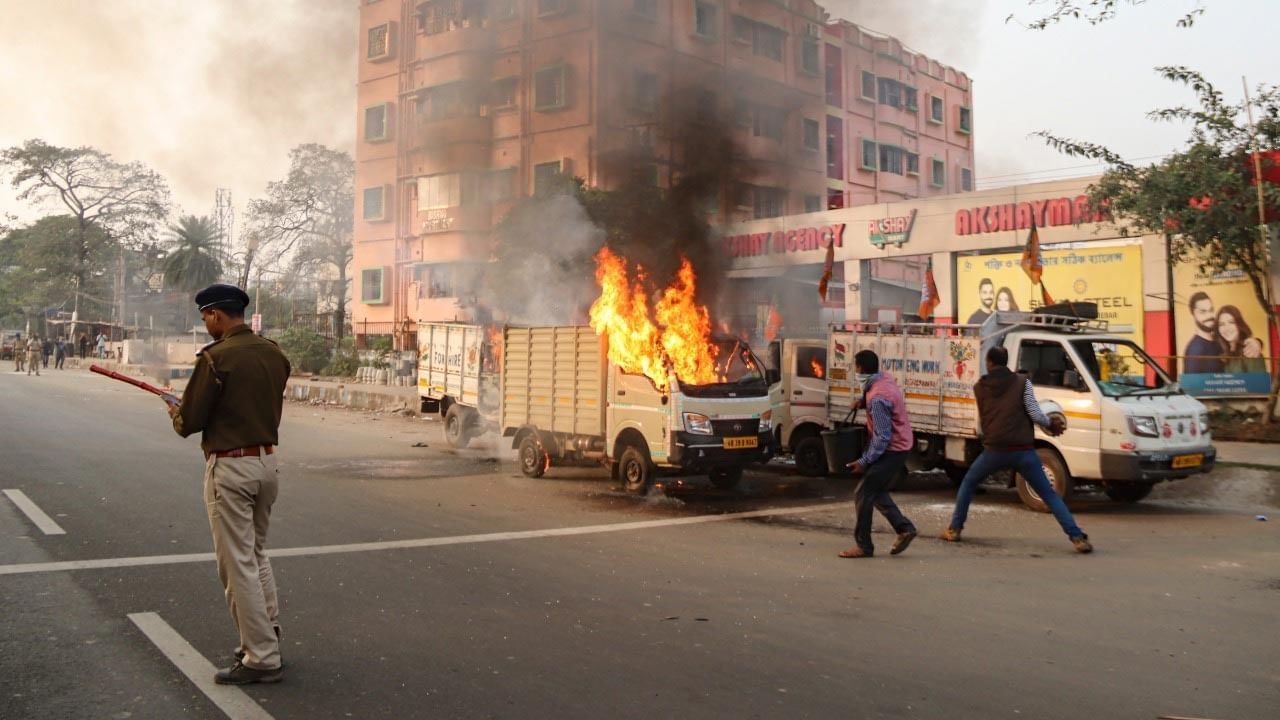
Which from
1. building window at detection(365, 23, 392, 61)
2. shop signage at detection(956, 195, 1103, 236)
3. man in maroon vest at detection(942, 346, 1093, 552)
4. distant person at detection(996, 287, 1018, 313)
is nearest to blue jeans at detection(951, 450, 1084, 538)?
man in maroon vest at detection(942, 346, 1093, 552)

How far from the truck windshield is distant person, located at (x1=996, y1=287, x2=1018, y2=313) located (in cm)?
989

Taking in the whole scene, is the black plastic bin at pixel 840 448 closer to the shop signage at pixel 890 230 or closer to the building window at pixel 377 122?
the shop signage at pixel 890 230

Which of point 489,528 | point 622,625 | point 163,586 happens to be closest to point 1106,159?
point 489,528

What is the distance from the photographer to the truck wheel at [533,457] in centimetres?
1277

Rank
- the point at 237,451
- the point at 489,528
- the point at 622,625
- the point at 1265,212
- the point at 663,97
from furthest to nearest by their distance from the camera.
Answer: the point at 663,97
the point at 1265,212
the point at 489,528
the point at 622,625
the point at 237,451

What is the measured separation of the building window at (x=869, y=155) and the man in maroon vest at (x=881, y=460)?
34.5 metres

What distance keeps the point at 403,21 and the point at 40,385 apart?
17.5 meters

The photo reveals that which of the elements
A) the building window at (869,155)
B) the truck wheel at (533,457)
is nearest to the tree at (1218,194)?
the truck wheel at (533,457)

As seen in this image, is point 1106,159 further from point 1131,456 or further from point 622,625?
point 622,625

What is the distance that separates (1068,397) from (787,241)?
16.0 meters

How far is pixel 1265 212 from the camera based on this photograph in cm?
1531

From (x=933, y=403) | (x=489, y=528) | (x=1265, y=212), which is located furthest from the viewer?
(x=1265, y=212)

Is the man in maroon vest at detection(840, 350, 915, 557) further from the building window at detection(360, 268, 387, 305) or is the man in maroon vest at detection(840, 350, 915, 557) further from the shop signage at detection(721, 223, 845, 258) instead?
the building window at detection(360, 268, 387, 305)

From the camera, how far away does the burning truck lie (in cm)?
1102
